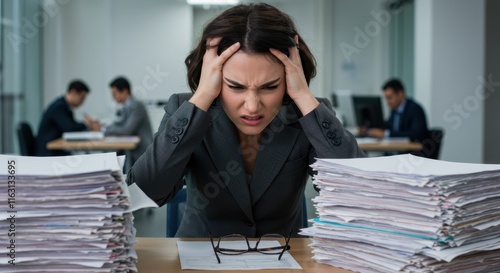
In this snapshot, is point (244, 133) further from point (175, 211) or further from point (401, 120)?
point (401, 120)

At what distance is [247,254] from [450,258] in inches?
17.8

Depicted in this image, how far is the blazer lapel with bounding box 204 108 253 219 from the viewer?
173 centimetres

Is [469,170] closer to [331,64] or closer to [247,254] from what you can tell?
[247,254]

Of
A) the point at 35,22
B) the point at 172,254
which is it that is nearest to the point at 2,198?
the point at 172,254

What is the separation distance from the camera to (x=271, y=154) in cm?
177

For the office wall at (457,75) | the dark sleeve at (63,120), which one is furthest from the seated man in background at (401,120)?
the dark sleeve at (63,120)

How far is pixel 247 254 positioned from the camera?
138 centimetres

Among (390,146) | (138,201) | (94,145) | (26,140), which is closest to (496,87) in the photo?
(390,146)

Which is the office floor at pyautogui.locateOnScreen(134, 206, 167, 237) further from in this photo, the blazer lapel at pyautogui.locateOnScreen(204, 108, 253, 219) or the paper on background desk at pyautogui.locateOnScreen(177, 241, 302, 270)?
the paper on background desk at pyautogui.locateOnScreen(177, 241, 302, 270)

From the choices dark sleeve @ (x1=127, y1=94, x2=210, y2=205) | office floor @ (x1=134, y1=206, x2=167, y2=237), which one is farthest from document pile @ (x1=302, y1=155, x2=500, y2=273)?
office floor @ (x1=134, y1=206, x2=167, y2=237)

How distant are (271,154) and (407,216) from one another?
2.09 ft

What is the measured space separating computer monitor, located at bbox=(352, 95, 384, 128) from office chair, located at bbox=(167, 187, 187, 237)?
15.5ft

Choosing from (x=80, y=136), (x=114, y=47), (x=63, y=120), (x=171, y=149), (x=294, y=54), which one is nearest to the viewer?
(x=171, y=149)

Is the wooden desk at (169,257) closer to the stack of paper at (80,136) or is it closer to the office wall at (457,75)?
the stack of paper at (80,136)
